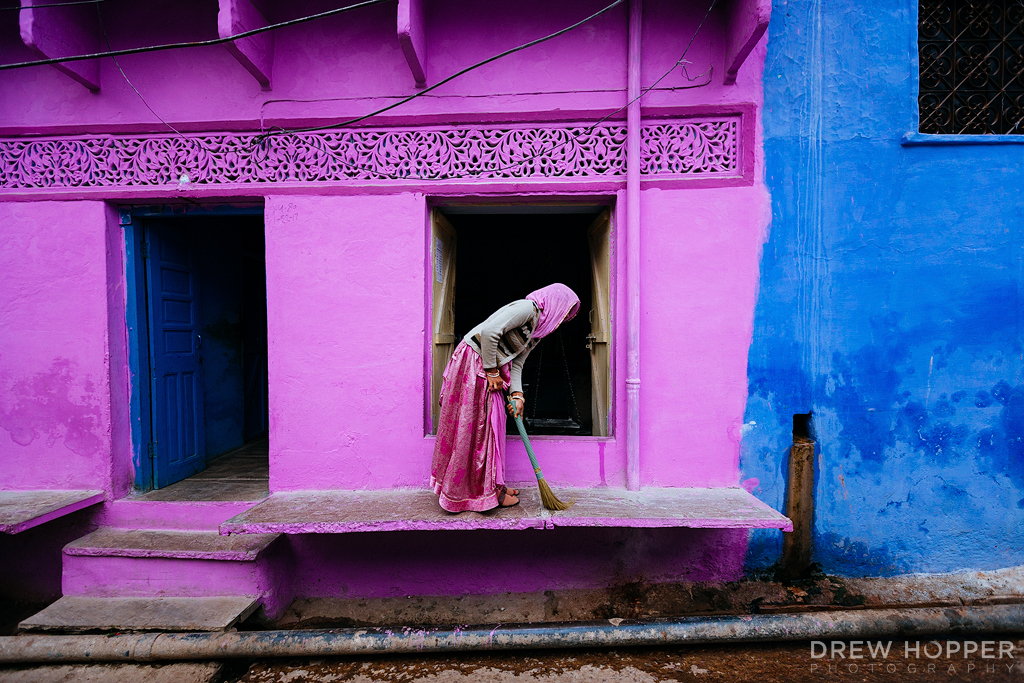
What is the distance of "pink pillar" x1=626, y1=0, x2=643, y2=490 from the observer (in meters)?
3.06

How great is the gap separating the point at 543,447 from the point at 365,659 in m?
1.69

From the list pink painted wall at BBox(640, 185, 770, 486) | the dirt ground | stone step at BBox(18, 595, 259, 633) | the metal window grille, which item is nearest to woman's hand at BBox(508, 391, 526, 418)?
pink painted wall at BBox(640, 185, 770, 486)

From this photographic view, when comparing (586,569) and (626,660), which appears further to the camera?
(586,569)

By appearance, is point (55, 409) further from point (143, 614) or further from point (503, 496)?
point (503, 496)

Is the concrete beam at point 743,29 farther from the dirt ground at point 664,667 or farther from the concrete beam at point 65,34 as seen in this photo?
the concrete beam at point 65,34

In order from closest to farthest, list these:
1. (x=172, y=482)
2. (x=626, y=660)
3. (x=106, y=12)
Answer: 1. (x=626, y=660)
2. (x=106, y=12)
3. (x=172, y=482)

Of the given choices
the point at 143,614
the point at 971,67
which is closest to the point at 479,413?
the point at 143,614

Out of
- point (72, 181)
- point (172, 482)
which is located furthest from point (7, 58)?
point (172, 482)

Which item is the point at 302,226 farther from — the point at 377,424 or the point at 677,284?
the point at 677,284

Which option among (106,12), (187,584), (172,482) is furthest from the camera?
(172,482)

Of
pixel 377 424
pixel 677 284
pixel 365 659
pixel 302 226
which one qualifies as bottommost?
pixel 365 659

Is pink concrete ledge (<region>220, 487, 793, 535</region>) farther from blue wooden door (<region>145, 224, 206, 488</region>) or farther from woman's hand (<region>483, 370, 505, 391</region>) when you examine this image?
blue wooden door (<region>145, 224, 206, 488</region>)

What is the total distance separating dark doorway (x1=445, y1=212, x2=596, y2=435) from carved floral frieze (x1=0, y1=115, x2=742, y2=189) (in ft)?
8.65

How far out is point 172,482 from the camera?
12.4ft
